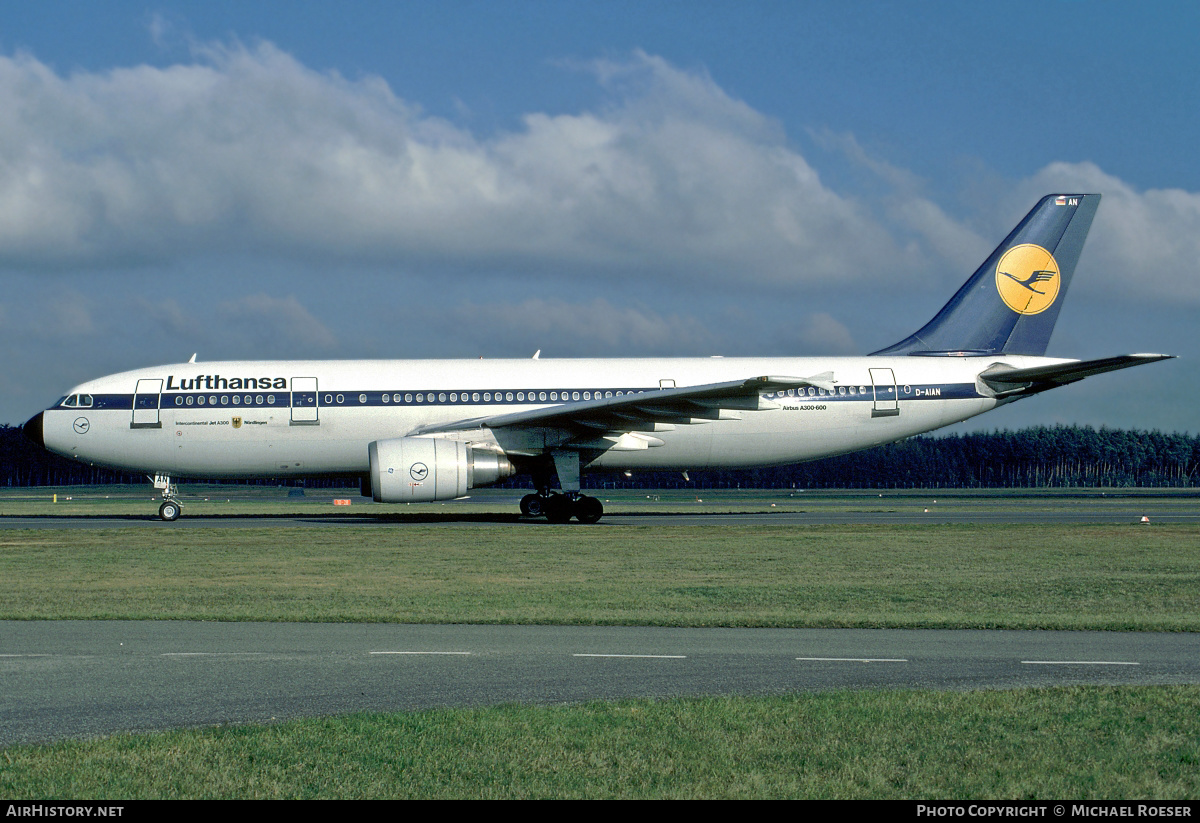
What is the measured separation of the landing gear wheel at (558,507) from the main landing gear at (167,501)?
1003 cm

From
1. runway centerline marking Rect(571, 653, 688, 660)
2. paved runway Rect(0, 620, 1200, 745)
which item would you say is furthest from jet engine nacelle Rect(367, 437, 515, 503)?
runway centerline marking Rect(571, 653, 688, 660)

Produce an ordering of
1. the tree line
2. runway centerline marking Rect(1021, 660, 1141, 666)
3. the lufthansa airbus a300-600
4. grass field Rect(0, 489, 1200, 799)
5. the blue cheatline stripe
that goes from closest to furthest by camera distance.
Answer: grass field Rect(0, 489, 1200, 799)
runway centerline marking Rect(1021, 660, 1141, 666)
the lufthansa airbus a300-600
the blue cheatline stripe
the tree line

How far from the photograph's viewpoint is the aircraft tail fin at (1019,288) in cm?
3014

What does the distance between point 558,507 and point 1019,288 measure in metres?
14.2

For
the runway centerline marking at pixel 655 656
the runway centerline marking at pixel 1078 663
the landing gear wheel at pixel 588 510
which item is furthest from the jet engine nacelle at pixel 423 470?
the runway centerline marking at pixel 1078 663

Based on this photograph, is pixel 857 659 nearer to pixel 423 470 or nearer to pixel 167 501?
pixel 423 470

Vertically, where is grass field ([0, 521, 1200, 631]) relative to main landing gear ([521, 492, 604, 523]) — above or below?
below

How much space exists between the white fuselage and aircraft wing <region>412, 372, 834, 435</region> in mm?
744

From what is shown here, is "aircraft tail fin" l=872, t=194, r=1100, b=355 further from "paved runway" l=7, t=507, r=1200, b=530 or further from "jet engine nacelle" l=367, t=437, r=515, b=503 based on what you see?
"jet engine nacelle" l=367, t=437, r=515, b=503

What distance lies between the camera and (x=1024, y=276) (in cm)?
3025

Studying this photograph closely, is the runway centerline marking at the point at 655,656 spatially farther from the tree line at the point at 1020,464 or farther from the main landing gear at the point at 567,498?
the tree line at the point at 1020,464

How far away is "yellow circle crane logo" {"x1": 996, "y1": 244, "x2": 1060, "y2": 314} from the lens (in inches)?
1191

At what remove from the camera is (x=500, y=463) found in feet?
86.5
